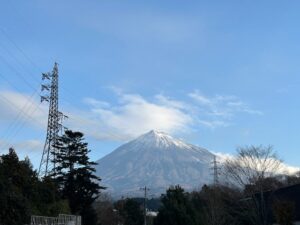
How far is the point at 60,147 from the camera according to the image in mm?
60406

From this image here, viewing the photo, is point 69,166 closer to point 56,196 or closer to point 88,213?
point 88,213

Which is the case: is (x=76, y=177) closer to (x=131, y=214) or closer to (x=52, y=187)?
(x=52, y=187)

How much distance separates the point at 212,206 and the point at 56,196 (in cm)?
2766

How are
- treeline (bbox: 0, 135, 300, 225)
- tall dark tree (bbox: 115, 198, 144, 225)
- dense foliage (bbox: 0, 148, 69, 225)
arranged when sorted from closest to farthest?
dense foliage (bbox: 0, 148, 69, 225)
treeline (bbox: 0, 135, 300, 225)
tall dark tree (bbox: 115, 198, 144, 225)

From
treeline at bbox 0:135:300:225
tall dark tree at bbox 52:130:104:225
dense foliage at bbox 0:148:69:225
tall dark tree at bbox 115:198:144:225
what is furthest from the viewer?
tall dark tree at bbox 115:198:144:225

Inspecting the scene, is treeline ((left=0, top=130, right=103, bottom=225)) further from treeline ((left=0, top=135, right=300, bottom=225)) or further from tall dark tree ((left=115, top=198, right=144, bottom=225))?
tall dark tree ((left=115, top=198, right=144, bottom=225))

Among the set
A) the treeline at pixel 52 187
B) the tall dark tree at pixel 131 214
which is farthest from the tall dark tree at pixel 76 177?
the tall dark tree at pixel 131 214

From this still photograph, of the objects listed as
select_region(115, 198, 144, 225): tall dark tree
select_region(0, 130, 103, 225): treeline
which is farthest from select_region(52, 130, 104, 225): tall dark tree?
select_region(115, 198, 144, 225): tall dark tree

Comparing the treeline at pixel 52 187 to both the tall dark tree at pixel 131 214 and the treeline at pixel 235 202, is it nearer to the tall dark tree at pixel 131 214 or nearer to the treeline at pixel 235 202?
the treeline at pixel 235 202

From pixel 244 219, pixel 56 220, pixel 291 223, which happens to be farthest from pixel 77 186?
pixel 291 223

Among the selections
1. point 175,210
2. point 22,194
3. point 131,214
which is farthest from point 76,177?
point 131,214

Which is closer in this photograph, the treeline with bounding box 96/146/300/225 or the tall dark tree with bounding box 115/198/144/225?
the treeline with bounding box 96/146/300/225

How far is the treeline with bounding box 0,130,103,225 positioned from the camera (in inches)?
990

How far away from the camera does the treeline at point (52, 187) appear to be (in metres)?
25.1
